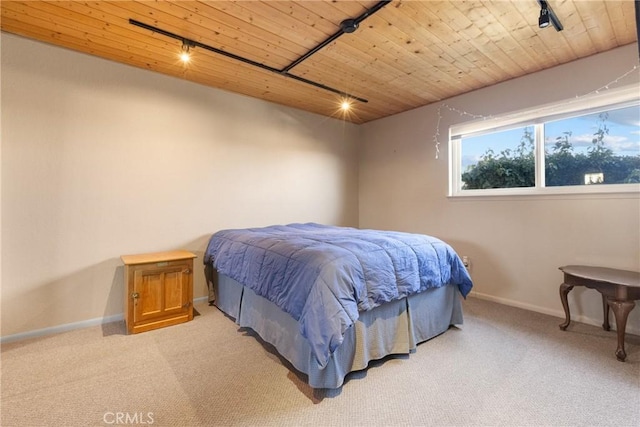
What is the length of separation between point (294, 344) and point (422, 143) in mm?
3263

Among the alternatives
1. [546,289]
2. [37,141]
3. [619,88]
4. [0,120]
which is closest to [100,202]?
[37,141]

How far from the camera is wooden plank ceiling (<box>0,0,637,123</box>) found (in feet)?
6.58

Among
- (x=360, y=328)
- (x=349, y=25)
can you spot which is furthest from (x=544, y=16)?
(x=360, y=328)

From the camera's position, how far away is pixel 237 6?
199cm

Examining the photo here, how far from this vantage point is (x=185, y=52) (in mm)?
2557

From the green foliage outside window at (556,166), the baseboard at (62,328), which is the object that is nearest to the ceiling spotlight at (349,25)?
the green foliage outside window at (556,166)

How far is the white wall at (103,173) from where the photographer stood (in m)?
2.32

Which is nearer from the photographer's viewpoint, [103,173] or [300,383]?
[300,383]

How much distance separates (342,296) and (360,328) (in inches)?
14.4

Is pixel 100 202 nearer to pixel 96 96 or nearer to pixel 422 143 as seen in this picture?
pixel 96 96

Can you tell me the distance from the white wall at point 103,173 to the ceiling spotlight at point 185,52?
0.48 metres

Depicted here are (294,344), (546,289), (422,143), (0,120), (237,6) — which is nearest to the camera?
(294,344)

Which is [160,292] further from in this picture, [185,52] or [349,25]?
[349,25]

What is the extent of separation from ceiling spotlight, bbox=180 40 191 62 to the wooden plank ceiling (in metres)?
0.04
